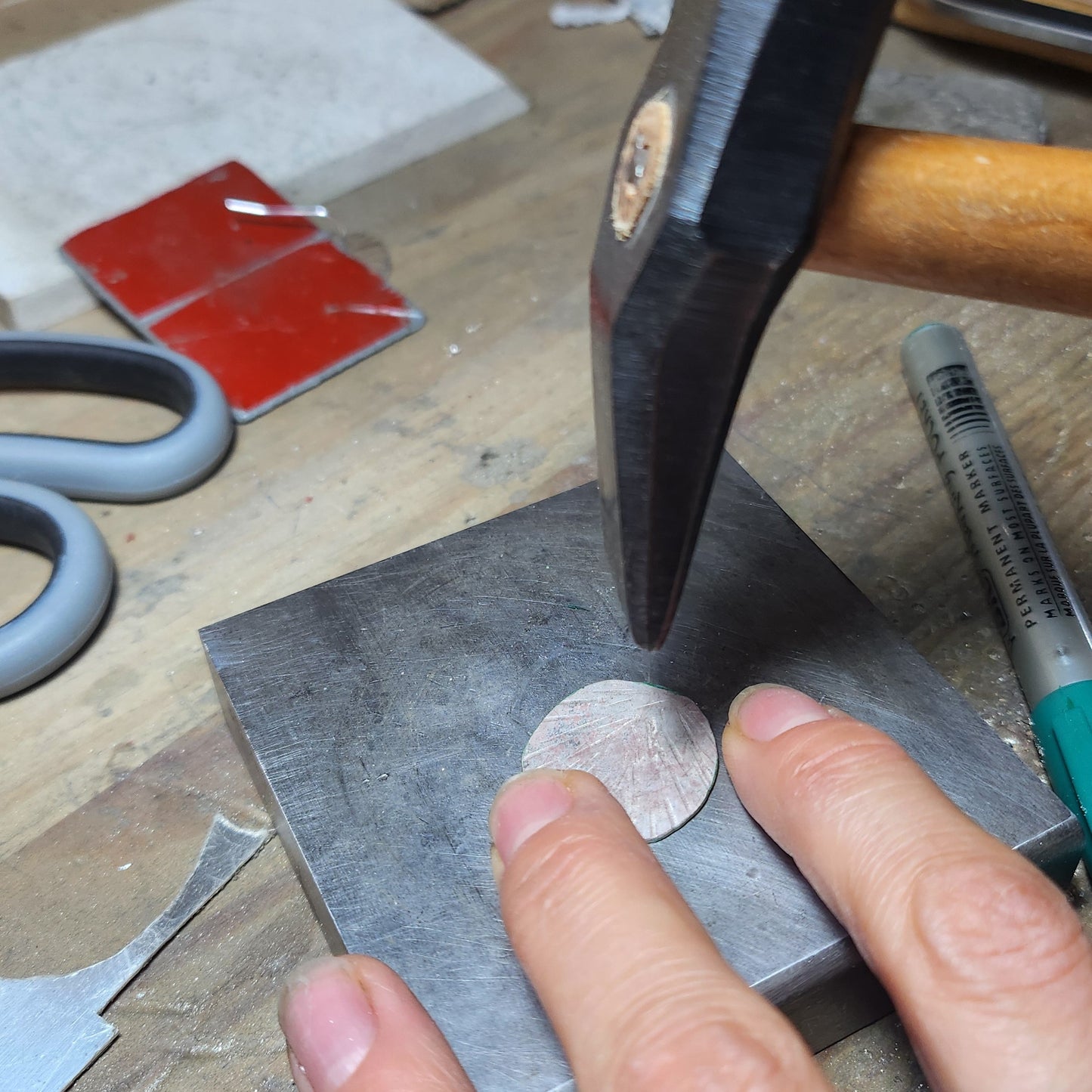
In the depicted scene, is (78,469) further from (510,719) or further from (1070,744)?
(1070,744)

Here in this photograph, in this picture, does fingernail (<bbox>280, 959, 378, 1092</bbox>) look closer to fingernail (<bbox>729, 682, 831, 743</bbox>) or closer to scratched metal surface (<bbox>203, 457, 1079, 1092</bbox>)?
scratched metal surface (<bbox>203, 457, 1079, 1092</bbox>)

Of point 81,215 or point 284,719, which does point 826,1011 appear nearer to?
point 284,719

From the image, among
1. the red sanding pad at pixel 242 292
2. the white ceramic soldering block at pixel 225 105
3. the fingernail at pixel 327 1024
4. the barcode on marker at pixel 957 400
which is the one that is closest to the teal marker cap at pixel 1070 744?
the barcode on marker at pixel 957 400

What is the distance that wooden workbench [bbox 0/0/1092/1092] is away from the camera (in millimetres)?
560

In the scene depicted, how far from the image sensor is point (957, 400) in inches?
29.8

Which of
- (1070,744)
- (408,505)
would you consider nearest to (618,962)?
(1070,744)

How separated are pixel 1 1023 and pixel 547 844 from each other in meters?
0.30

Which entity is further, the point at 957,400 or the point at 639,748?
the point at 957,400

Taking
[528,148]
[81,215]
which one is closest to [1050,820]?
[528,148]

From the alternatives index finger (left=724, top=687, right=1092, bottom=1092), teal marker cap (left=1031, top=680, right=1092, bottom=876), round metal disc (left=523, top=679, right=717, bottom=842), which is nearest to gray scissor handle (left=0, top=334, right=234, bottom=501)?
round metal disc (left=523, top=679, right=717, bottom=842)

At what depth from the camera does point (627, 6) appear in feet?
3.85

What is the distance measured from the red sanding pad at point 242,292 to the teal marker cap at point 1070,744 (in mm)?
553

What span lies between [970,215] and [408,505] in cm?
45

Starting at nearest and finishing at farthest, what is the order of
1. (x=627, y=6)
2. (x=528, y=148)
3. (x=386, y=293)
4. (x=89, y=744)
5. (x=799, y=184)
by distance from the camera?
1. (x=799, y=184)
2. (x=89, y=744)
3. (x=386, y=293)
4. (x=528, y=148)
5. (x=627, y=6)
